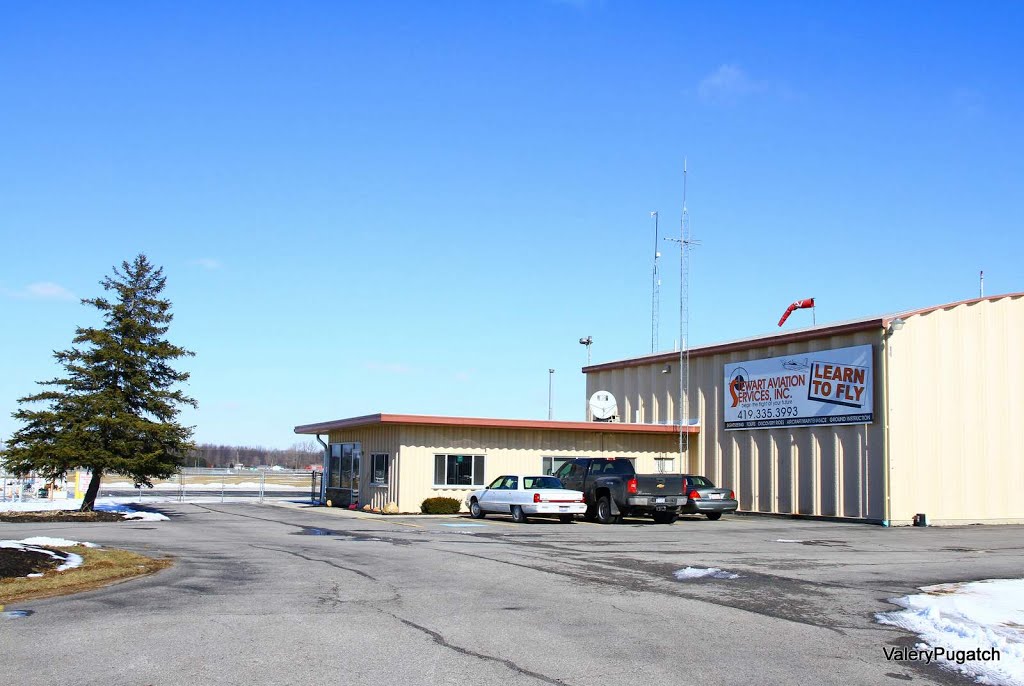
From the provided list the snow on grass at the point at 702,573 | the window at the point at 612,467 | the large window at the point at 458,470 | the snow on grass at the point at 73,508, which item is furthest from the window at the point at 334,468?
the snow on grass at the point at 702,573

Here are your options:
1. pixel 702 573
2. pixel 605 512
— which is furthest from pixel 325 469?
pixel 702 573

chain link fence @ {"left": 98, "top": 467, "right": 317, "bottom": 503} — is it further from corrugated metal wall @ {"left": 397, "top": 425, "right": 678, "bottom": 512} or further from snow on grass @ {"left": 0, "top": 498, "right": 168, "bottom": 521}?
corrugated metal wall @ {"left": 397, "top": 425, "right": 678, "bottom": 512}

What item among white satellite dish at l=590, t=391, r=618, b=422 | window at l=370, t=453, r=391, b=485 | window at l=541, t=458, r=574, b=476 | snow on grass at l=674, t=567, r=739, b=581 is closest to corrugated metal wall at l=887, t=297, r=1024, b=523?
window at l=541, t=458, r=574, b=476

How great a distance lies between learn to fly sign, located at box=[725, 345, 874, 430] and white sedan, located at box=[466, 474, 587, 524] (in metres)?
8.39

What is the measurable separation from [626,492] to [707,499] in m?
4.16

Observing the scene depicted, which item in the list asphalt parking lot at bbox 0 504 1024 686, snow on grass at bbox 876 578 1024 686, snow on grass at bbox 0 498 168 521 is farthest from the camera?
snow on grass at bbox 0 498 168 521

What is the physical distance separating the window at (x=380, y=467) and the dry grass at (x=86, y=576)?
17.3 metres

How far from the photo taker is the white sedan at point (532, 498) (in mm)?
27234

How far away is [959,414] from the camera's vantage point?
98.0ft

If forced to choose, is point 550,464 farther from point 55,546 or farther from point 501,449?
point 55,546

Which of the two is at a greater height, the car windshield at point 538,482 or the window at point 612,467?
the window at point 612,467

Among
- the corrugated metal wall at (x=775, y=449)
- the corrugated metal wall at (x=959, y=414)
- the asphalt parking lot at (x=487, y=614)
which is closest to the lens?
the asphalt parking lot at (x=487, y=614)

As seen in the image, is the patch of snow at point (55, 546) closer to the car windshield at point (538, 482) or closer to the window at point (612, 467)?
the car windshield at point (538, 482)

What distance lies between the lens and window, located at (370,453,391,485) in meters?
34.0
